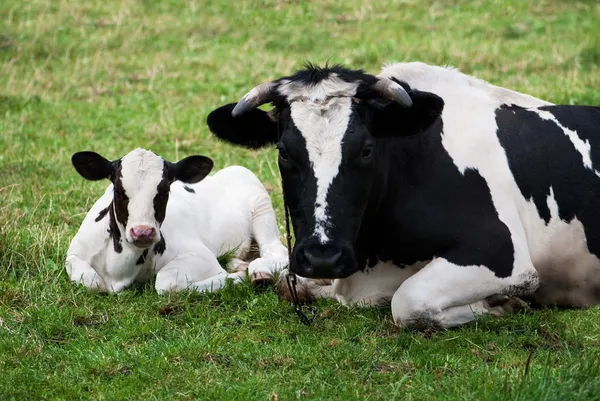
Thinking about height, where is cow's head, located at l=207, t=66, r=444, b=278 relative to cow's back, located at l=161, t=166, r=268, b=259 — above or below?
above

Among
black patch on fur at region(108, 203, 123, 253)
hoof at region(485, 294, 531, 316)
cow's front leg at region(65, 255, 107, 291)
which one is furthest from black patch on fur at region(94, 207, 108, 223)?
hoof at region(485, 294, 531, 316)

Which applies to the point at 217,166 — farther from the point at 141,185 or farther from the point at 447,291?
the point at 447,291

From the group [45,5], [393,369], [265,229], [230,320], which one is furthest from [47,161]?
[45,5]

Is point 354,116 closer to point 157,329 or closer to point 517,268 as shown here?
point 517,268

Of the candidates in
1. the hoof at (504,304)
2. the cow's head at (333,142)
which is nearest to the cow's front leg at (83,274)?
the cow's head at (333,142)

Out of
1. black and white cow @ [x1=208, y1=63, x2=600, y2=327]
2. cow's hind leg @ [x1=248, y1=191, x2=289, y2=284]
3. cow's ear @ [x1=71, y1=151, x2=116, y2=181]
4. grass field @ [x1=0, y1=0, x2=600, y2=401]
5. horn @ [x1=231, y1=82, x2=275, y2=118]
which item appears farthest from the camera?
cow's hind leg @ [x1=248, y1=191, x2=289, y2=284]

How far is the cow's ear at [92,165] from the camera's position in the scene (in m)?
7.88

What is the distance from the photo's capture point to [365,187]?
675 cm

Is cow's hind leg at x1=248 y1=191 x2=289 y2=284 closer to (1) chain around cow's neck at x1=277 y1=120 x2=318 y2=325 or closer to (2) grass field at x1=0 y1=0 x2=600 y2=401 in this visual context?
(2) grass field at x1=0 y1=0 x2=600 y2=401

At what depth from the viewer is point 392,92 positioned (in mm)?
6742

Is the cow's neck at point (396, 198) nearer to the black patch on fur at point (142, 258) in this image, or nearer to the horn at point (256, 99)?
the horn at point (256, 99)

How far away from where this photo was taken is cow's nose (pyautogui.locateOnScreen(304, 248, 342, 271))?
623 centimetres

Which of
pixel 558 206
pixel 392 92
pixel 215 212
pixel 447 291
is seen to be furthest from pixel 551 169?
pixel 215 212

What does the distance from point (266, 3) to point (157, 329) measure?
14.8 meters
